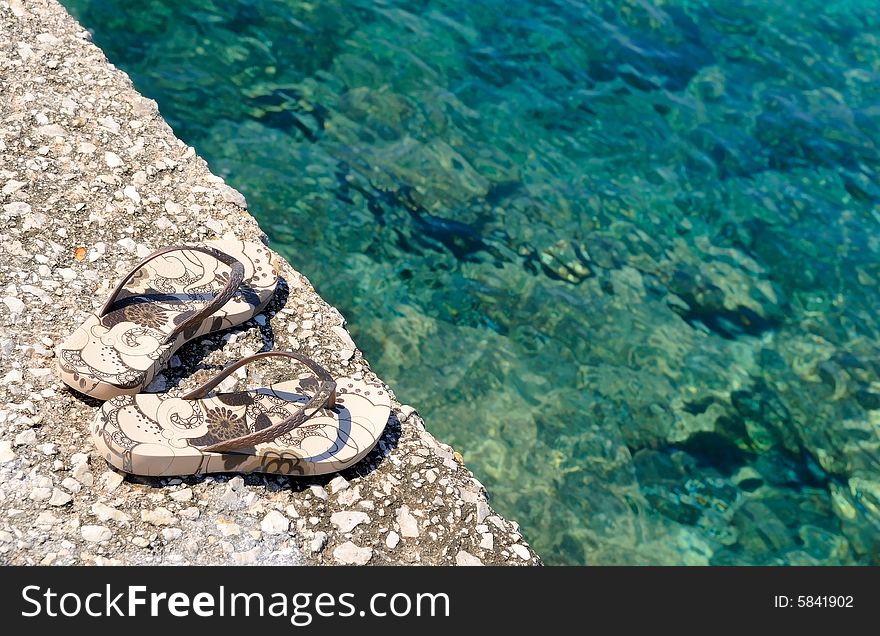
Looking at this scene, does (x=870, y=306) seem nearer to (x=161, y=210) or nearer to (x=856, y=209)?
(x=856, y=209)

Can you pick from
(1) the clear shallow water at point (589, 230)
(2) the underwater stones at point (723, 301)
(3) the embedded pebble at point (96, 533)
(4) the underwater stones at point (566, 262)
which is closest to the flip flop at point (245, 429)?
(3) the embedded pebble at point (96, 533)

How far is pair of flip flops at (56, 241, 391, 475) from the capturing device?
3.76m

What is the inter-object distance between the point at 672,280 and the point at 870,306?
1.68 m

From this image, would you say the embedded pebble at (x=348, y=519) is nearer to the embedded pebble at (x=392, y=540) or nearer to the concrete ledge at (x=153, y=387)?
the concrete ledge at (x=153, y=387)

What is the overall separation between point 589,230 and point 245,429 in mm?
4115

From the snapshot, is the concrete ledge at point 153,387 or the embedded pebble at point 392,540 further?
the embedded pebble at point 392,540

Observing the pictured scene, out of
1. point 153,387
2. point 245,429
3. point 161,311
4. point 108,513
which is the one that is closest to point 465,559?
point 245,429

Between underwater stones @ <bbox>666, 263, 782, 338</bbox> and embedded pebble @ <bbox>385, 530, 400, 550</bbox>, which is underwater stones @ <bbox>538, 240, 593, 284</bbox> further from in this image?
embedded pebble @ <bbox>385, 530, 400, 550</bbox>

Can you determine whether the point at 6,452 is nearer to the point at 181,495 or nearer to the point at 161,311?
the point at 181,495

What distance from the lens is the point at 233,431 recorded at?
393 cm

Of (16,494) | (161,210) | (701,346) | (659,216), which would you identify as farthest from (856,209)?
(16,494)

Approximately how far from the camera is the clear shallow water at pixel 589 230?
5.82m

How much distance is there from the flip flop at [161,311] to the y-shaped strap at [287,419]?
318 mm

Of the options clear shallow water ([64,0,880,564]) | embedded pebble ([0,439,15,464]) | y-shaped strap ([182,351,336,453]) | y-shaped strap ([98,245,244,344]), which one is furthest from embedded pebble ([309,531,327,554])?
clear shallow water ([64,0,880,564])
